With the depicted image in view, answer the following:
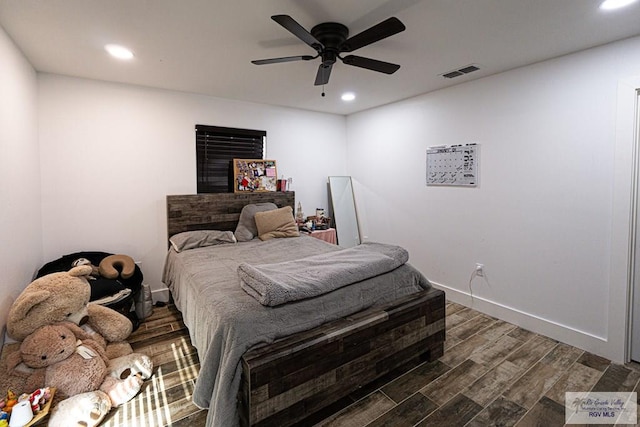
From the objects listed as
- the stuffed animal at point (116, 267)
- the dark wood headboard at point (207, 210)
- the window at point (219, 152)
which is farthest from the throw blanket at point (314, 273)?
the window at point (219, 152)

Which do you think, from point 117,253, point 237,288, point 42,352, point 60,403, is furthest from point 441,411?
point 117,253

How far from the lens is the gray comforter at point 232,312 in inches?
61.6

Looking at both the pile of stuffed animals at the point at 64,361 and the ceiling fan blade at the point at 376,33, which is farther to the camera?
the pile of stuffed animals at the point at 64,361

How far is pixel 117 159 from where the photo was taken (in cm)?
323

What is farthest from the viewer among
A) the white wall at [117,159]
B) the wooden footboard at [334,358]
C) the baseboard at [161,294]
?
the baseboard at [161,294]

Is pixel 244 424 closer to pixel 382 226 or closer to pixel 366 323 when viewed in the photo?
pixel 366 323

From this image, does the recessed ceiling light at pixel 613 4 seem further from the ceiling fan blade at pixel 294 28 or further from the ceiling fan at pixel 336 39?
the ceiling fan blade at pixel 294 28

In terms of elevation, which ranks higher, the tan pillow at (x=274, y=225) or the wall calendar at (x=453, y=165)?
the wall calendar at (x=453, y=165)

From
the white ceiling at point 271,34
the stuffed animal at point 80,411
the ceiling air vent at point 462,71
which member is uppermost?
the ceiling air vent at point 462,71

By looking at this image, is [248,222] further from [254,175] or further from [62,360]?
[62,360]

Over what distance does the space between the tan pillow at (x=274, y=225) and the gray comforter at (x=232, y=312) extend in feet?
2.85

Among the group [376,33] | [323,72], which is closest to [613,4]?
[376,33]

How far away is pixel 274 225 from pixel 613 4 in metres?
3.22

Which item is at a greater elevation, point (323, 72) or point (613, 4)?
point (613, 4)
